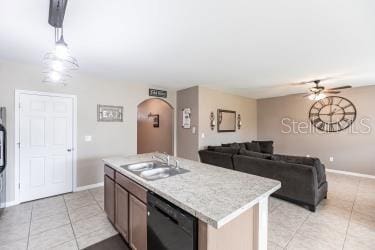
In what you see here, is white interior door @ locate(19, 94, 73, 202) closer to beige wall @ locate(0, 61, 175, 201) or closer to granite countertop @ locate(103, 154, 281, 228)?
beige wall @ locate(0, 61, 175, 201)

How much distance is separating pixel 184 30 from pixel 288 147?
580 cm

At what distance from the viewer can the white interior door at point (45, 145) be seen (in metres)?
3.29

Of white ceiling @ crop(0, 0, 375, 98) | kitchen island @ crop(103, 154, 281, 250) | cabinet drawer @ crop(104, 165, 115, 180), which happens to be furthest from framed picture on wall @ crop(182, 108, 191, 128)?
kitchen island @ crop(103, 154, 281, 250)

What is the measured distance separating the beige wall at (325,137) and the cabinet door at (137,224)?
5.95 metres

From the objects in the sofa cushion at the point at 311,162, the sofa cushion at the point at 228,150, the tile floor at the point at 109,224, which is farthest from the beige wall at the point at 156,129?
the sofa cushion at the point at 311,162

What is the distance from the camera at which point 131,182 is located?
194 centimetres

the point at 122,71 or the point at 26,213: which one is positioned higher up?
the point at 122,71

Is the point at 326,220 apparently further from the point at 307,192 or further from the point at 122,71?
the point at 122,71

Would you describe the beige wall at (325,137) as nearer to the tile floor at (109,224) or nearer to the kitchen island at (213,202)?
the tile floor at (109,224)

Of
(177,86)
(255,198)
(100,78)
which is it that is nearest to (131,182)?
(255,198)

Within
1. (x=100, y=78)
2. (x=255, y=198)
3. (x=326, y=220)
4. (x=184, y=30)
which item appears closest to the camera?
(x=255, y=198)

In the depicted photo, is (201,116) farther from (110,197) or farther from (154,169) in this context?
(110,197)

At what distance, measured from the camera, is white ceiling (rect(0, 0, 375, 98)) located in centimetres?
170

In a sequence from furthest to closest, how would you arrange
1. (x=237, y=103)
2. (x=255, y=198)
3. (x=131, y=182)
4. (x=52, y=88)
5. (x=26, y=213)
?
1. (x=237, y=103)
2. (x=52, y=88)
3. (x=26, y=213)
4. (x=131, y=182)
5. (x=255, y=198)
